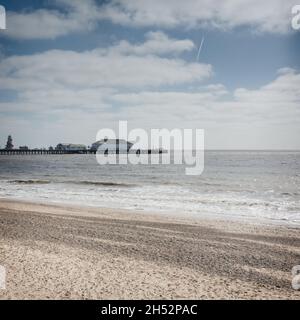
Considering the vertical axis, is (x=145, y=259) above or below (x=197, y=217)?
above

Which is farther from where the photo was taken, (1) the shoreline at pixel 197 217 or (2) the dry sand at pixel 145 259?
(1) the shoreline at pixel 197 217

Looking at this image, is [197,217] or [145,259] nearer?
[145,259]

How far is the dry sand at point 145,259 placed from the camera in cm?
519

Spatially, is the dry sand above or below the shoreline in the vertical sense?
above

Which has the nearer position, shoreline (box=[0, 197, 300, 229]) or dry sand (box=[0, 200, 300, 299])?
dry sand (box=[0, 200, 300, 299])

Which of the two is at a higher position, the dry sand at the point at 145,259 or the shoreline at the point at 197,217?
the dry sand at the point at 145,259

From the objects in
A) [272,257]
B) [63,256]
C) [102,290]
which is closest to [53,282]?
[102,290]

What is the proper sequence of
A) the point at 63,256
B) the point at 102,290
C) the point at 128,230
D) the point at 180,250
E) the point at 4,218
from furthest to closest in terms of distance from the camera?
1. the point at 4,218
2. the point at 128,230
3. the point at 180,250
4. the point at 63,256
5. the point at 102,290

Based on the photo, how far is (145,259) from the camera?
22.1 feet

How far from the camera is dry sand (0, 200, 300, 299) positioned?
5.19 m
